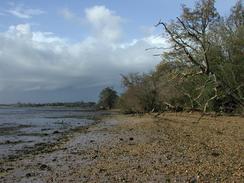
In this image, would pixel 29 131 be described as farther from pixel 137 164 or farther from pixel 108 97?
pixel 108 97

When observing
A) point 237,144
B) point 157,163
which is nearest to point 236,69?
point 237,144

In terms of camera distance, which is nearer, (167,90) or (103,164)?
(103,164)

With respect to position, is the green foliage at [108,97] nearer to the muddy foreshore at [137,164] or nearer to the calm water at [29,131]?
the calm water at [29,131]

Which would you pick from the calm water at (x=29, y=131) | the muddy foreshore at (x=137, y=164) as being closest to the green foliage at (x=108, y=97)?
the calm water at (x=29, y=131)

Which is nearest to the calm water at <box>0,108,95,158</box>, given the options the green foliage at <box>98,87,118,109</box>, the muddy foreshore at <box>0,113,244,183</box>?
the muddy foreshore at <box>0,113,244,183</box>

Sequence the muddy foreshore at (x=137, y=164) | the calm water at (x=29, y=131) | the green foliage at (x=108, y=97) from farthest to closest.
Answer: the green foliage at (x=108, y=97)
the calm water at (x=29, y=131)
the muddy foreshore at (x=137, y=164)

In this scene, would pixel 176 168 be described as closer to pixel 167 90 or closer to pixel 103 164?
pixel 103 164

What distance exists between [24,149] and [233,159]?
13.7m

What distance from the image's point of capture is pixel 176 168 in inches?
603

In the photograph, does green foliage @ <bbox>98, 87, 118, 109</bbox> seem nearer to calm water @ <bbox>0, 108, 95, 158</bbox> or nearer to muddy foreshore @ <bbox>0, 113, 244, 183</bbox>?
calm water @ <bbox>0, 108, 95, 158</bbox>

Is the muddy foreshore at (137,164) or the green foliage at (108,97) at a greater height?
the green foliage at (108,97)

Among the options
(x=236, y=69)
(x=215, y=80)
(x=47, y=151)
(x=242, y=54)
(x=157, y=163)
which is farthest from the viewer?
(x=242, y=54)

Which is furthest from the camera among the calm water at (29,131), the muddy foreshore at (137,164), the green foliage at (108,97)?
the green foliage at (108,97)

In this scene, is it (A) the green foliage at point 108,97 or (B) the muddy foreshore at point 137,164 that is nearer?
(B) the muddy foreshore at point 137,164
